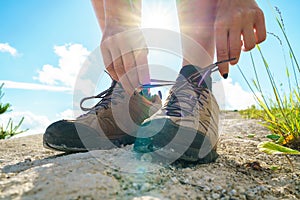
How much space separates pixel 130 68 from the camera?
1422mm

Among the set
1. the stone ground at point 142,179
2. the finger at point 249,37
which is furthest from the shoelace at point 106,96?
the finger at point 249,37

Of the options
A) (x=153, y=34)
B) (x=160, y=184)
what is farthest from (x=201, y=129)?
(x=153, y=34)

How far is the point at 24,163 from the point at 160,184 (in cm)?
73

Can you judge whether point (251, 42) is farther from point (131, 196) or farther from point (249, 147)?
point (131, 196)

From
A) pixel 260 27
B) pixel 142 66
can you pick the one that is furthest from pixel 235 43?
pixel 142 66

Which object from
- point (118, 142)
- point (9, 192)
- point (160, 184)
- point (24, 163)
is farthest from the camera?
point (118, 142)

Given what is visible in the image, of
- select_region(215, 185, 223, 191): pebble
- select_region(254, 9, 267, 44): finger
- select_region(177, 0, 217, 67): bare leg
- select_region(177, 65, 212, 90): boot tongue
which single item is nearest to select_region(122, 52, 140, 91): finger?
select_region(177, 65, 212, 90): boot tongue

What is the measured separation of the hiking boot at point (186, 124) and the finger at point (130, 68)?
0.20 meters

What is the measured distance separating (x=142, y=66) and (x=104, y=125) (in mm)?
411

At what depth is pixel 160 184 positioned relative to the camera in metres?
0.97

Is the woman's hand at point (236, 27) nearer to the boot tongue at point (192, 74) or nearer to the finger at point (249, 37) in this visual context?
the finger at point (249, 37)

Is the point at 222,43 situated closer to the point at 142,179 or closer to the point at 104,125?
the point at 142,179

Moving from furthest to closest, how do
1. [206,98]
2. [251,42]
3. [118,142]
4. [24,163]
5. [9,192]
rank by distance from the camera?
[118,142] → [206,98] → [24,163] → [251,42] → [9,192]

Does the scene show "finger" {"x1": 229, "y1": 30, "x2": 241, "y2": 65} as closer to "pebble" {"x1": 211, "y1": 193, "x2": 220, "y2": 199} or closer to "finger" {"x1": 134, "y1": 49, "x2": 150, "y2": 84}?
"finger" {"x1": 134, "y1": 49, "x2": 150, "y2": 84}
